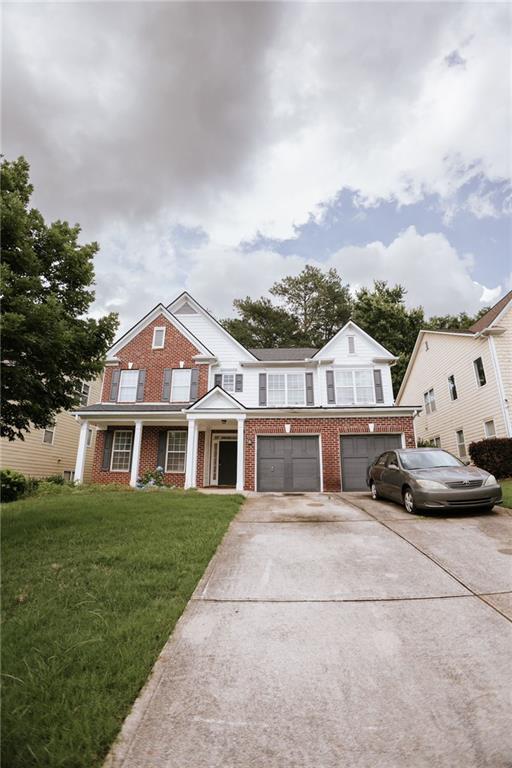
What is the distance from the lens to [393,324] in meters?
33.0

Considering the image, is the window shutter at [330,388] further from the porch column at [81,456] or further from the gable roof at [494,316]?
the porch column at [81,456]

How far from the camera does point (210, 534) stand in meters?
6.53

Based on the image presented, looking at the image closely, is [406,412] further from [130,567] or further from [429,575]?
[130,567]

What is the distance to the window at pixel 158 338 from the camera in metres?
19.5

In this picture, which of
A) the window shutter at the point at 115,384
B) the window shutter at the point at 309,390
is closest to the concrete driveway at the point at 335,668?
the window shutter at the point at 309,390

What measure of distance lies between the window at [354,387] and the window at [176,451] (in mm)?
7670

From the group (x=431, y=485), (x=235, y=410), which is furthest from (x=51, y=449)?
(x=431, y=485)

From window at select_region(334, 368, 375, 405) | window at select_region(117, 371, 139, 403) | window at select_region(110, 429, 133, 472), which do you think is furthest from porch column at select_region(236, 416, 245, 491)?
window at select_region(117, 371, 139, 403)

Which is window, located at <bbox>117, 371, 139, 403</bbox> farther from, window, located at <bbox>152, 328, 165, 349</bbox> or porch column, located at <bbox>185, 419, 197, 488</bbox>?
porch column, located at <bbox>185, 419, 197, 488</bbox>

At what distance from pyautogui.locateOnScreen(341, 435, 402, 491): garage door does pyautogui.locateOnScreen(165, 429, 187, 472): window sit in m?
7.39

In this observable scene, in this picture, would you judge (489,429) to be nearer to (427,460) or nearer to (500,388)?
(500,388)

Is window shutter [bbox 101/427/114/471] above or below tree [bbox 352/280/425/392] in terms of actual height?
below

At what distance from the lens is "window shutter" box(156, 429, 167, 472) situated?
1764 cm

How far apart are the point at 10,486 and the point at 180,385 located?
811cm
